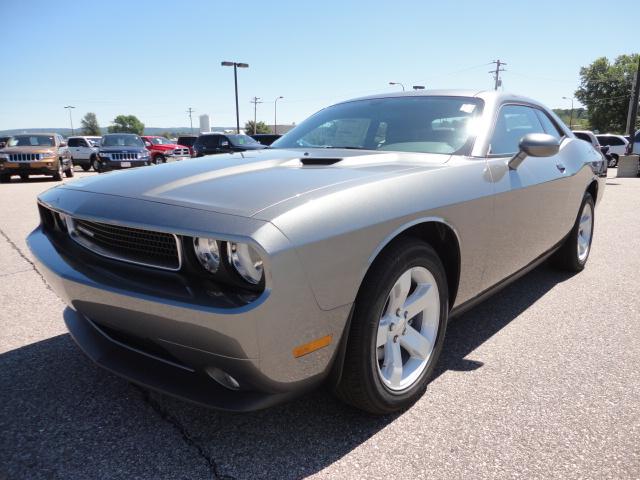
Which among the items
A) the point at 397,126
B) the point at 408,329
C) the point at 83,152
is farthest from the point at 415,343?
the point at 83,152

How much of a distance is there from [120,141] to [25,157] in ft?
11.6

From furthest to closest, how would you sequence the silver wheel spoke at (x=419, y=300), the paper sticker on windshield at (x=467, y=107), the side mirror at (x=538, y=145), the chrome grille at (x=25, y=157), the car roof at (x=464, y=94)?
the chrome grille at (x=25, y=157)
the car roof at (x=464, y=94)
the paper sticker on windshield at (x=467, y=107)
the side mirror at (x=538, y=145)
the silver wheel spoke at (x=419, y=300)

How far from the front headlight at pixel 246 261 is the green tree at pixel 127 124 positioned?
150 metres

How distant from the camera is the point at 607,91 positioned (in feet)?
190

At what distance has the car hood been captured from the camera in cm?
176

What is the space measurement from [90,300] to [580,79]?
2802 inches

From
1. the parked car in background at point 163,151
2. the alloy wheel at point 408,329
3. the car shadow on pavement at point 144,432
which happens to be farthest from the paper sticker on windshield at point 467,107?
the parked car in background at point 163,151

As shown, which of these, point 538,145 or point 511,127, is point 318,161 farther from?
point 511,127

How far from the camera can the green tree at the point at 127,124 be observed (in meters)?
140

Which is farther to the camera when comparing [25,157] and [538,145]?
[25,157]

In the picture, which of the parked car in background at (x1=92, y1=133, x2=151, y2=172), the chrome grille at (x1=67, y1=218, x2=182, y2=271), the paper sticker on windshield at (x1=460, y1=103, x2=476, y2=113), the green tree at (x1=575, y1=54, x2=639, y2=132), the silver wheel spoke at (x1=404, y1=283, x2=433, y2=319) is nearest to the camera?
the chrome grille at (x1=67, y1=218, x2=182, y2=271)

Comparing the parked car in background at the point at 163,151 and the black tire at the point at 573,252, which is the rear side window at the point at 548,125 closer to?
the black tire at the point at 573,252

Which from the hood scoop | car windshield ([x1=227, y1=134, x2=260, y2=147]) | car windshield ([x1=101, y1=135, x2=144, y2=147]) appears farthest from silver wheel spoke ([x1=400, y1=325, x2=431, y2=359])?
car windshield ([x1=101, y1=135, x2=144, y2=147])

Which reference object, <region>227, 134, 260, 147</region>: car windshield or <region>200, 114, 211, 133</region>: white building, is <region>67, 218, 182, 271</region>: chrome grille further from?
<region>200, 114, 211, 133</region>: white building
